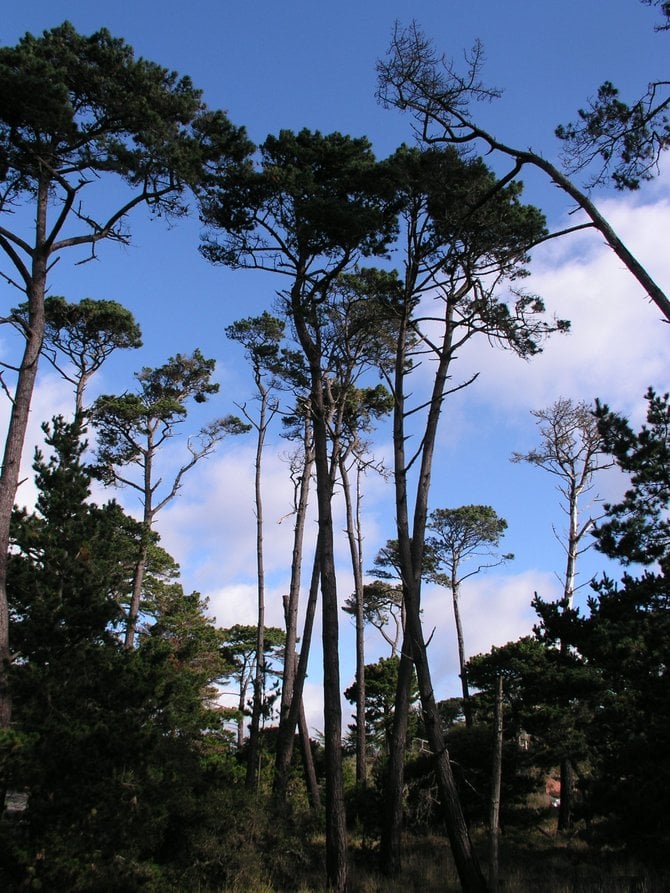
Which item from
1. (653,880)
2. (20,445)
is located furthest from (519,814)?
(20,445)

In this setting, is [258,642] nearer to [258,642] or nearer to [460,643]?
[258,642]

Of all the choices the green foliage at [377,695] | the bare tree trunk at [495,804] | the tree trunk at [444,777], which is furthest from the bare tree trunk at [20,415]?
the green foliage at [377,695]

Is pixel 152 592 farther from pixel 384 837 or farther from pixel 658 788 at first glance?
pixel 658 788

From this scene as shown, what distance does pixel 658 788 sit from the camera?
29.9 ft

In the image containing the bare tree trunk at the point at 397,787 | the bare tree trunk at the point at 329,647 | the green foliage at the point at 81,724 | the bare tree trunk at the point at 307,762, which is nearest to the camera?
the green foliage at the point at 81,724

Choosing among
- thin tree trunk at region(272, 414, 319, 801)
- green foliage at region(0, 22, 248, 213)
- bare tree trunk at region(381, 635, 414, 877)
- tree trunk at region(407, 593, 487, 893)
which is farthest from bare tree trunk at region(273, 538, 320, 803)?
green foliage at region(0, 22, 248, 213)

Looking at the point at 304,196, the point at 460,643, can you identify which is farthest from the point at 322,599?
the point at 460,643

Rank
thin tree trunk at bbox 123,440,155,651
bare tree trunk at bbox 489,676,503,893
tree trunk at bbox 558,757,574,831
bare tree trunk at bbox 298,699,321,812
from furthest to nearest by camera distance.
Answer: thin tree trunk at bbox 123,440,155,651 < bare tree trunk at bbox 298,699,321,812 < tree trunk at bbox 558,757,574,831 < bare tree trunk at bbox 489,676,503,893

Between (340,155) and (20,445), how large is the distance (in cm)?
754

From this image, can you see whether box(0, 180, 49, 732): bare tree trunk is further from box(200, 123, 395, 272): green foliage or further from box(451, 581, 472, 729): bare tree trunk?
box(451, 581, 472, 729): bare tree trunk

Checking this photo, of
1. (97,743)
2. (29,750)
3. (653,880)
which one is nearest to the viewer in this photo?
(29,750)

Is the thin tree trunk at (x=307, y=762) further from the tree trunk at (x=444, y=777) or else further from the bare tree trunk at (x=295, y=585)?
the tree trunk at (x=444, y=777)

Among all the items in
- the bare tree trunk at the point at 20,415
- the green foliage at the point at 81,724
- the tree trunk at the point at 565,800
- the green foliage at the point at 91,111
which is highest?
the green foliage at the point at 91,111

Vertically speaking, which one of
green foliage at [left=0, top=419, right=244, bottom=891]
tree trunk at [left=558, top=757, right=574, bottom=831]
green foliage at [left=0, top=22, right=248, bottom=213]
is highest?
green foliage at [left=0, top=22, right=248, bottom=213]
